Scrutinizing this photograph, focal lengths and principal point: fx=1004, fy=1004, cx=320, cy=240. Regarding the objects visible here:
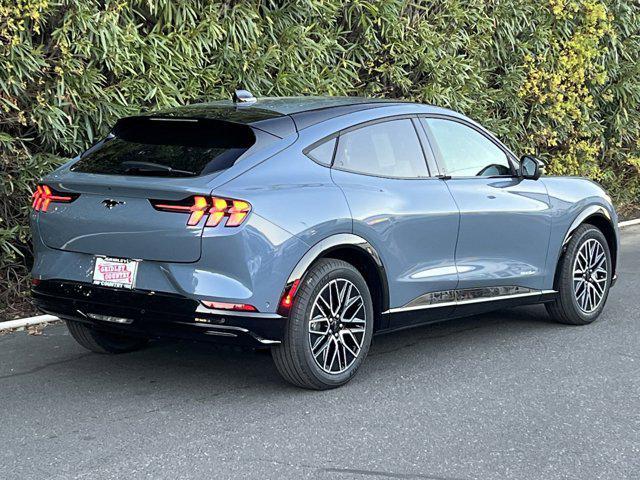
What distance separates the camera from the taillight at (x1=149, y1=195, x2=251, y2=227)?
5.00 meters

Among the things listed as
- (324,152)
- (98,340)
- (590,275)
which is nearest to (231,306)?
(324,152)

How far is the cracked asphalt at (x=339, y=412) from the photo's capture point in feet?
14.6

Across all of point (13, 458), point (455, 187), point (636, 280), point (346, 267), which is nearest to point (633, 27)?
point (636, 280)

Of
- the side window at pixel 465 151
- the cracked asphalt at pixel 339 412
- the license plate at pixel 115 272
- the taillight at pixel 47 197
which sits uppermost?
the side window at pixel 465 151

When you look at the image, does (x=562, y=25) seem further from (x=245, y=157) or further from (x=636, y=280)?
(x=245, y=157)

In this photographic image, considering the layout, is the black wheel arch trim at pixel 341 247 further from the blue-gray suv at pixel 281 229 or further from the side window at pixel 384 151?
the side window at pixel 384 151

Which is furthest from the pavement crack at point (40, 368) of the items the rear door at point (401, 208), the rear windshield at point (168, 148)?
the rear door at point (401, 208)

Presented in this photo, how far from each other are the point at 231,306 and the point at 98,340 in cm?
151

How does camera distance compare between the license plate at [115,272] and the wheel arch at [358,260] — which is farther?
the wheel arch at [358,260]

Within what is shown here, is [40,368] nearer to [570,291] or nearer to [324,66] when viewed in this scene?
[570,291]

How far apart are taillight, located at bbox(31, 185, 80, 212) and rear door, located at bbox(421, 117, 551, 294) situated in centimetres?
229

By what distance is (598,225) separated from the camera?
7.61m

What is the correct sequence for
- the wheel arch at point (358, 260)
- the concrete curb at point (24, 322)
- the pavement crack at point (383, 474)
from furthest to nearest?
the concrete curb at point (24, 322) < the wheel arch at point (358, 260) < the pavement crack at point (383, 474)

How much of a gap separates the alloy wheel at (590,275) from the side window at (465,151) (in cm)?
97
